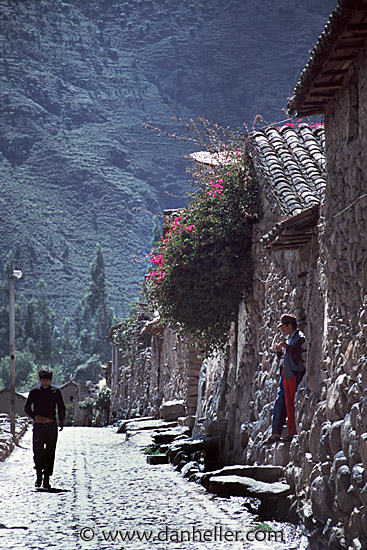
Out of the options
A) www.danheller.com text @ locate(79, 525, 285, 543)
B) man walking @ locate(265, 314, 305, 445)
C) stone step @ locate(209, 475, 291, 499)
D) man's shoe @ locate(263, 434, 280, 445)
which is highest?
man walking @ locate(265, 314, 305, 445)

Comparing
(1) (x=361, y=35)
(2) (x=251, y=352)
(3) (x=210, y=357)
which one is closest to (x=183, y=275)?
(2) (x=251, y=352)

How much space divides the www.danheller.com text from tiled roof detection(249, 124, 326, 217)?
13.0 ft

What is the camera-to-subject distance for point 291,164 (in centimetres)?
1062

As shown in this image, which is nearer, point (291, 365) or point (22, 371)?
point (291, 365)

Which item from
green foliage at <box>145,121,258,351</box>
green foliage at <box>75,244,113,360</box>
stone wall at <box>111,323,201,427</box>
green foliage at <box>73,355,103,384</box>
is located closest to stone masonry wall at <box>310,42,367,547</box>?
green foliage at <box>145,121,258,351</box>

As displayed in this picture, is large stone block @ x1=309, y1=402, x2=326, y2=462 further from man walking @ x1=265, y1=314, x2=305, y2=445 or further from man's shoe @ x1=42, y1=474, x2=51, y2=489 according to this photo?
man's shoe @ x1=42, y1=474, x2=51, y2=489

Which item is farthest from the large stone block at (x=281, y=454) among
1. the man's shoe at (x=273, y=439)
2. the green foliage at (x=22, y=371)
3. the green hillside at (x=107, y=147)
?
the green hillside at (x=107, y=147)

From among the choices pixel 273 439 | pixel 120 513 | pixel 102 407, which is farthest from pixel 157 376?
pixel 102 407

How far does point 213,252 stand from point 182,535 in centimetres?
587

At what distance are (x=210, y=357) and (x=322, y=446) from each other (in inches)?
303

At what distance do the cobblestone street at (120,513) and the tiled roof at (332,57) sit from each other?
12.9 ft

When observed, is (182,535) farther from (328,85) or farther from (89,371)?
(89,371)

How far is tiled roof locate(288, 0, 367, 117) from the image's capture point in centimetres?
559

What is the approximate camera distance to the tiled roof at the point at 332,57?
5.59 meters
